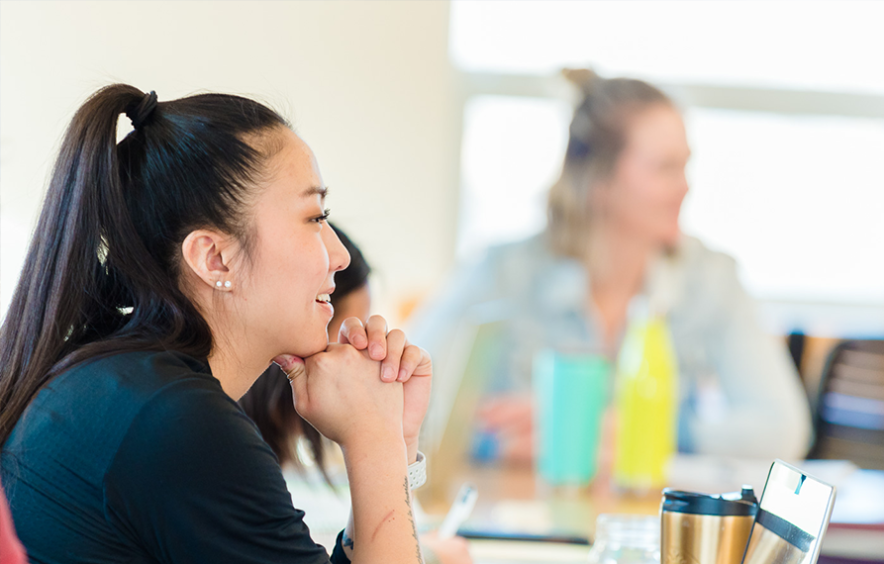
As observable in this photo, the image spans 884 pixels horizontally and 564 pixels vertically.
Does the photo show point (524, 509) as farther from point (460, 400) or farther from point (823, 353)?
point (823, 353)

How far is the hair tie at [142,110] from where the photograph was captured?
0.90 m

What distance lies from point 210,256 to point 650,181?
1.68 m

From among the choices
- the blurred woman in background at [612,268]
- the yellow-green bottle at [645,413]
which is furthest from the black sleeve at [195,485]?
the blurred woman in background at [612,268]

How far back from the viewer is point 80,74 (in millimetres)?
1272

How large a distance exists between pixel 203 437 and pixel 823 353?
2614mm

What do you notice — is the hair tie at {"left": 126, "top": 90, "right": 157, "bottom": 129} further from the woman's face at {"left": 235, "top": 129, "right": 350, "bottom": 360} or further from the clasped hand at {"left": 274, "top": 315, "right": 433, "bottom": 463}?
the clasped hand at {"left": 274, "top": 315, "right": 433, "bottom": 463}

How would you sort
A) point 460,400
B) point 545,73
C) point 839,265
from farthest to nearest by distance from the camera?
point 839,265 < point 545,73 < point 460,400

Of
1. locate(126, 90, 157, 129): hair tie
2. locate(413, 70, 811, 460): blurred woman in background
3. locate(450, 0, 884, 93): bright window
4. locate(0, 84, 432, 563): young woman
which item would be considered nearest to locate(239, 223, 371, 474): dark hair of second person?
locate(0, 84, 432, 563): young woman

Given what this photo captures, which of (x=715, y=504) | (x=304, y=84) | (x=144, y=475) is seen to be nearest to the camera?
(x=144, y=475)

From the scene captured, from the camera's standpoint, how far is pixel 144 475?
718mm

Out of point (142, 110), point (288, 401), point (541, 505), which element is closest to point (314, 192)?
point (142, 110)

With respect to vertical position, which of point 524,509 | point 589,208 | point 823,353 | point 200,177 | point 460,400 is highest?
point 200,177

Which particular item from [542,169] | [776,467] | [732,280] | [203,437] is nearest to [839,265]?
[542,169]

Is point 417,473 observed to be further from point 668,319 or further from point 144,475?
point 668,319
